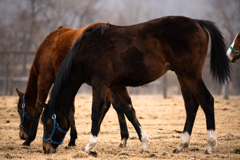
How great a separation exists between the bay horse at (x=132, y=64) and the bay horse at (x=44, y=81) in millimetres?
609

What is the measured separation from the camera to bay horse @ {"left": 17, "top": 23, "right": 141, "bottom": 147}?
412 cm

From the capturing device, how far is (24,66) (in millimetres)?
14195

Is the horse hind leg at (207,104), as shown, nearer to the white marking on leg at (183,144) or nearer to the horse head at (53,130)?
the white marking on leg at (183,144)

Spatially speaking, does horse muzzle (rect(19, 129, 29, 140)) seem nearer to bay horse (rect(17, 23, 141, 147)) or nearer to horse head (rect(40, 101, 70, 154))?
bay horse (rect(17, 23, 141, 147))

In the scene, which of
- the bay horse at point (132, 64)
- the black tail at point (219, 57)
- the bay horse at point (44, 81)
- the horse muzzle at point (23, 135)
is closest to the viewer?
the bay horse at point (132, 64)

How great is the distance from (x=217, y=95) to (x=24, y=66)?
11.0 m

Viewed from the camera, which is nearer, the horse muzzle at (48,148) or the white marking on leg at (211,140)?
the white marking on leg at (211,140)

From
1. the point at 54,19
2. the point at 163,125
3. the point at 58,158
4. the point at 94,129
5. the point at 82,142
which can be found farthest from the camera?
the point at 54,19

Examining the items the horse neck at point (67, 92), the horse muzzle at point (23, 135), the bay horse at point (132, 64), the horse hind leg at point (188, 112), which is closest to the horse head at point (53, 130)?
the bay horse at point (132, 64)

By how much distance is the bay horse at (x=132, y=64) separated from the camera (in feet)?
11.1

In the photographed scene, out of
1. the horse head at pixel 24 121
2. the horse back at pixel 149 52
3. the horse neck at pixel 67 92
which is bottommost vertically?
the horse head at pixel 24 121

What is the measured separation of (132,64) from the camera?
3.45 meters

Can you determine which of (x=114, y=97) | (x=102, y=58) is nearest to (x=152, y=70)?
(x=102, y=58)

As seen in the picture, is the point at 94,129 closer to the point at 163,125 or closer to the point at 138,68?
the point at 138,68
